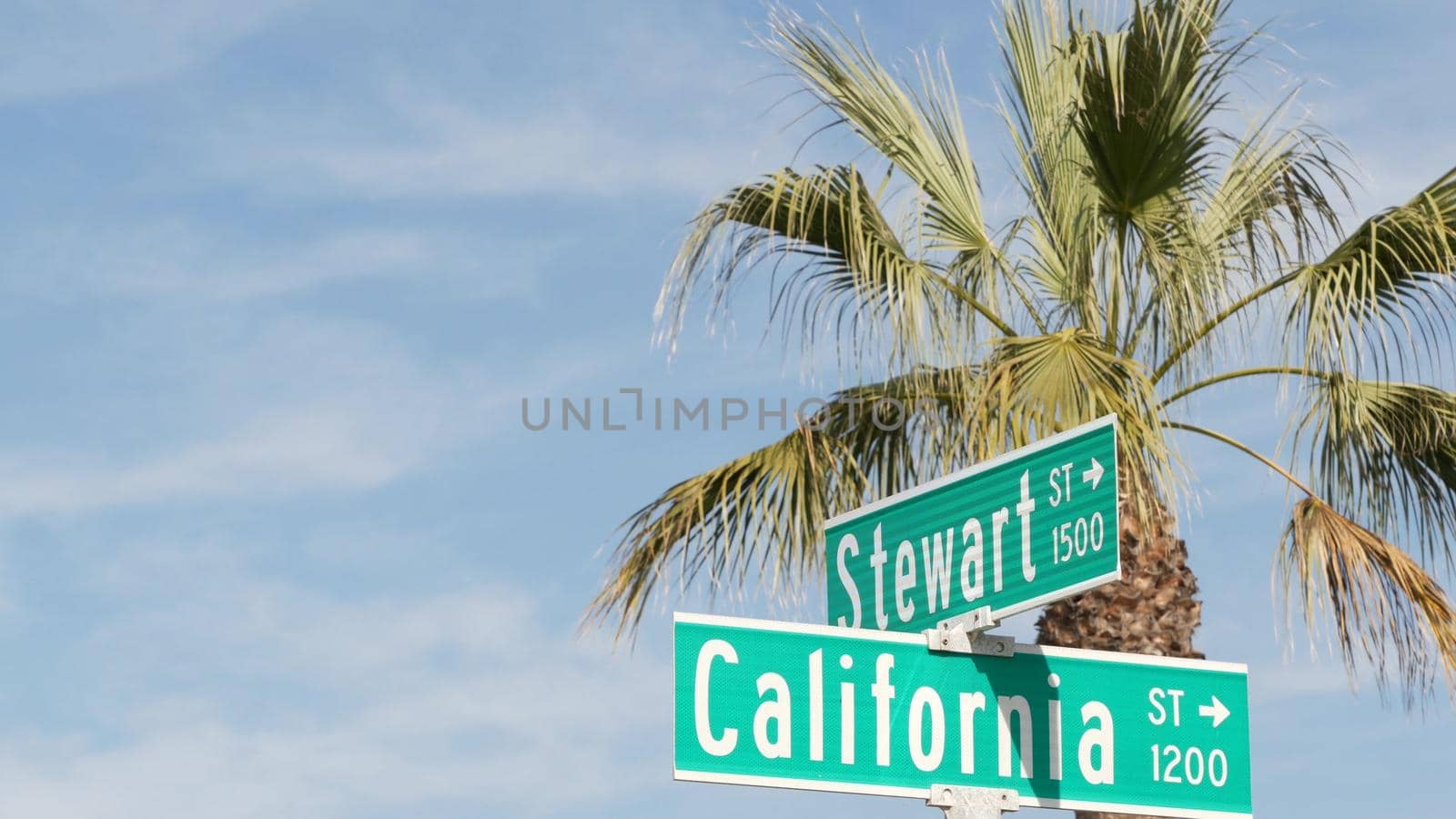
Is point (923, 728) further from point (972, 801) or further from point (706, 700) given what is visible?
point (706, 700)

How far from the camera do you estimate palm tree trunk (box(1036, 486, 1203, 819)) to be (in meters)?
6.81

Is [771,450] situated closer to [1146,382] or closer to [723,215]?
[723,215]

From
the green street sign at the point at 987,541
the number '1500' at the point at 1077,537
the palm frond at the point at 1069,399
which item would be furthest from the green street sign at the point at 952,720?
the palm frond at the point at 1069,399

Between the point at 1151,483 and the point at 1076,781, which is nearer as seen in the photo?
the point at 1076,781

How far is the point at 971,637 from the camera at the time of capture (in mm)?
3777

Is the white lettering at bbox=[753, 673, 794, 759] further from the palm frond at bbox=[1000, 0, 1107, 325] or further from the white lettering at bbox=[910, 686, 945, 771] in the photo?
the palm frond at bbox=[1000, 0, 1107, 325]

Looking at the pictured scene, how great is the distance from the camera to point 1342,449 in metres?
7.35

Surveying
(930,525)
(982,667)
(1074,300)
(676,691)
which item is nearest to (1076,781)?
(982,667)

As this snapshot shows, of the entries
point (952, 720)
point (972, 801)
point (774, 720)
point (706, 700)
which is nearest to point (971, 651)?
point (952, 720)

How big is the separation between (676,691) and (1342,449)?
459cm

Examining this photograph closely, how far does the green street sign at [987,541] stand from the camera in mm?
3555

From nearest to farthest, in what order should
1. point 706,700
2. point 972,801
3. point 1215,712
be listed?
point 706,700
point 972,801
point 1215,712

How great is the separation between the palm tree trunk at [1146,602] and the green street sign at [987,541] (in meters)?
3.04

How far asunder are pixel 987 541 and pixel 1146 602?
3.30m
